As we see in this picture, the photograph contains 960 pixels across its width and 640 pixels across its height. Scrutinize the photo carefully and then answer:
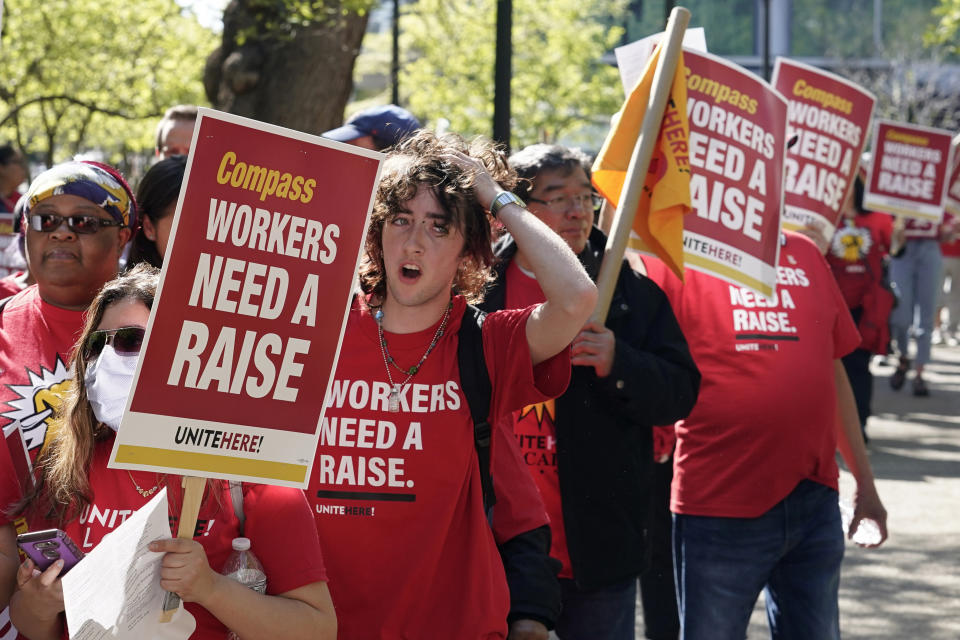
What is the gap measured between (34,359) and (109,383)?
72cm

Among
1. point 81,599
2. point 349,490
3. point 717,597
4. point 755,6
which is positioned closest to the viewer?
point 81,599

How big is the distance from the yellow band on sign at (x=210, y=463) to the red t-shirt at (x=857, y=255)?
7876 millimetres

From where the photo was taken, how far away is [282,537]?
108 inches

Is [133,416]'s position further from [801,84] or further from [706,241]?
[801,84]

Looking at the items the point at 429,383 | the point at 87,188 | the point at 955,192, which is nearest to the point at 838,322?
the point at 429,383

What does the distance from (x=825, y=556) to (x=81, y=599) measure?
2808mm

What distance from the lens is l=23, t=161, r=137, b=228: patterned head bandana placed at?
12.3 feet

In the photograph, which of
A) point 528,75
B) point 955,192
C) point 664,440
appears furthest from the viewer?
point 528,75

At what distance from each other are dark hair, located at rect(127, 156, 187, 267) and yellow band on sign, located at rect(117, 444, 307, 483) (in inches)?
74.3

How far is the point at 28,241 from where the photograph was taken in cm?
373

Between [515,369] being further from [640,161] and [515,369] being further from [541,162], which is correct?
[541,162]

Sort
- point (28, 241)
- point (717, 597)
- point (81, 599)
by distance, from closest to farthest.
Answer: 1. point (81, 599)
2. point (28, 241)
3. point (717, 597)

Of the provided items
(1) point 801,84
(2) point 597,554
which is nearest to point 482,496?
(2) point 597,554

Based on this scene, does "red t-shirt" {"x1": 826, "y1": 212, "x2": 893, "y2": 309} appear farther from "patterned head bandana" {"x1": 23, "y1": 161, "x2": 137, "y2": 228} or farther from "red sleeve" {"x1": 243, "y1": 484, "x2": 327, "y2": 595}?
"red sleeve" {"x1": 243, "y1": 484, "x2": 327, "y2": 595}
